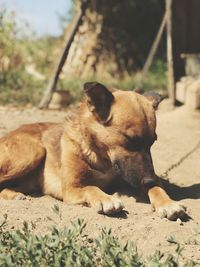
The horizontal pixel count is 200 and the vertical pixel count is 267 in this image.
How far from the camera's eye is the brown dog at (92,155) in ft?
18.4

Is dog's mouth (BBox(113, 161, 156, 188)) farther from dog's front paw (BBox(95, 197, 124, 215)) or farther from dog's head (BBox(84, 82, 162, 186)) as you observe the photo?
dog's front paw (BBox(95, 197, 124, 215))

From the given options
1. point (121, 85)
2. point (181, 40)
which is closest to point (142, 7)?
point (181, 40)

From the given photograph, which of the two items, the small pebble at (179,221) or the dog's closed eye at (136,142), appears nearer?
the small pebble at (179,221)

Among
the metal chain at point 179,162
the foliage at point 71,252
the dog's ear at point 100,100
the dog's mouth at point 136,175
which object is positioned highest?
the dog's ear at point 100,100

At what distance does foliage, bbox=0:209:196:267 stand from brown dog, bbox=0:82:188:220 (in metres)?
0.92

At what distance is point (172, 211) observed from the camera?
209 inches

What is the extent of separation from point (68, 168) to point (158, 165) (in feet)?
6.46

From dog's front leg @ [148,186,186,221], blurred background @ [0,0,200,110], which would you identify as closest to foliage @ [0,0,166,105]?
blurred background @ [0,0,200,110]

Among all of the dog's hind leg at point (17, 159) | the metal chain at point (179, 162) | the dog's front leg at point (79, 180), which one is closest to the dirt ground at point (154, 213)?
the metal chain at point (179, 162)

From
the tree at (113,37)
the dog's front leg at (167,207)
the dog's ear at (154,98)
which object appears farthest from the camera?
the tree at (113,37)

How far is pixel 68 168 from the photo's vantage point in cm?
610

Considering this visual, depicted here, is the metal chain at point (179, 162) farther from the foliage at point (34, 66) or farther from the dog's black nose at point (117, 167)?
the foliage at point (34, 66)

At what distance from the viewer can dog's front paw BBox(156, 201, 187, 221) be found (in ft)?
17.4

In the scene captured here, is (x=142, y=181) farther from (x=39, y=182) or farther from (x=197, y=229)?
(x=39, y=182)
